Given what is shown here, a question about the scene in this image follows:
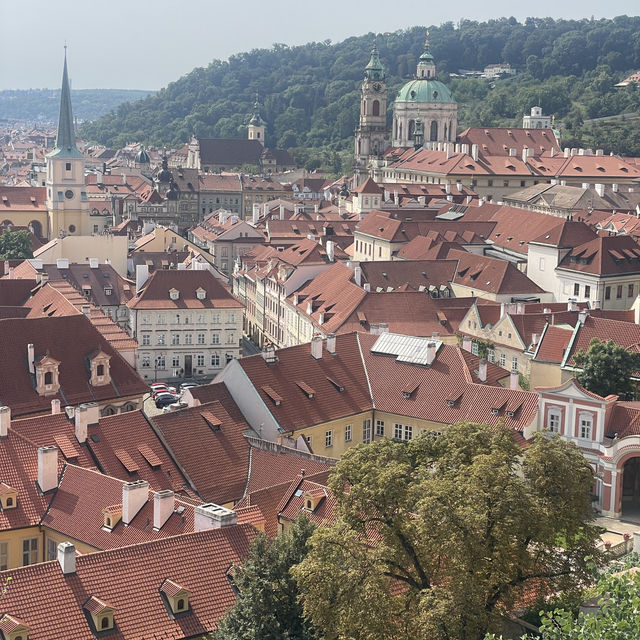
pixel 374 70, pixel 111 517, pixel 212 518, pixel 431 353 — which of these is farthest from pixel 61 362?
pixel 374 70

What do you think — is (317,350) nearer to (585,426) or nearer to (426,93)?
(585,426)

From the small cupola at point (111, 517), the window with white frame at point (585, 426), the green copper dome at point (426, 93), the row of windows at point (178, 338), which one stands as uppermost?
the green copper dome at point (426, 93)

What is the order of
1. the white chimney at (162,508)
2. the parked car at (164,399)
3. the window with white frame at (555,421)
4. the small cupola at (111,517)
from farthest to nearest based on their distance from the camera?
the parked car at (164,399), the window with white frame at (555,421), the small cupola at (111,517), the white chimney at (162,508)

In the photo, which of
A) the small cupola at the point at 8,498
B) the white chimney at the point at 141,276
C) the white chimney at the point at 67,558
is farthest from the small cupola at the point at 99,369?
the white chimney at the point at 141,276

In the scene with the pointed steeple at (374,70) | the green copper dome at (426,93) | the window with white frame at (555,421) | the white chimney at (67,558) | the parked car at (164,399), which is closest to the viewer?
the white chimney at (67,558)

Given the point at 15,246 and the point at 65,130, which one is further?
the point at 65,130

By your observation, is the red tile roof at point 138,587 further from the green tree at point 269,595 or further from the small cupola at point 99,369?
the small cupola at point 99,369

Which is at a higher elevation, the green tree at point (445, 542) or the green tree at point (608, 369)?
the green tree at point (445, 542)

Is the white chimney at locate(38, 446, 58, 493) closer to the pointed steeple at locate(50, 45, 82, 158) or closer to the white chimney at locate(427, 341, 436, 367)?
Result: the white chimney at locate(427, 341, 436, 367)

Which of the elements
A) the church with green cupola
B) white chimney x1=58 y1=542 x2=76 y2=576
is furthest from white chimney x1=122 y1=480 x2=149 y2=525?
the church with green cupola
